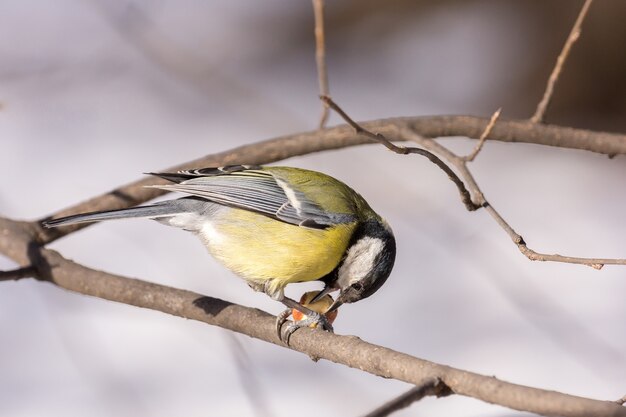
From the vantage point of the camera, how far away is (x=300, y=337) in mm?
1737

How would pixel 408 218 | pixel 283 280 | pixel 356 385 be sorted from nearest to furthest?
pixel 283 280, pixel 356 385, pixel 408 218

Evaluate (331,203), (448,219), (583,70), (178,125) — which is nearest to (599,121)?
(583,70)

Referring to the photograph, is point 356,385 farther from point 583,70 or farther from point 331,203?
point 583,70

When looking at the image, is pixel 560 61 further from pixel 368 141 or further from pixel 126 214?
pixel 126 214

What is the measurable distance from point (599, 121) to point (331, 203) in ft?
9.81

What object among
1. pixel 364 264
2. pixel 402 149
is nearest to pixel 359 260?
pixel 364 264

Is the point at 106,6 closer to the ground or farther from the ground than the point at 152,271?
farther from the ground

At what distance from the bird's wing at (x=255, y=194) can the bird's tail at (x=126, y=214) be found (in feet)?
0.19

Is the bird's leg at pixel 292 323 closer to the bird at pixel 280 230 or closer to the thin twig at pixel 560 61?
the bird at pixel 280 230

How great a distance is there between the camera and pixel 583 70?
4609mm

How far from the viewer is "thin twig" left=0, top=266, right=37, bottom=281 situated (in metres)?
1.89

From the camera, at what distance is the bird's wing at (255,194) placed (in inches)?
81.5

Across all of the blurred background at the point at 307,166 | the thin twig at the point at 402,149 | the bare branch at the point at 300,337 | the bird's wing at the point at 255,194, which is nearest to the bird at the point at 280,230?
the bird's wing at the point at 255,194

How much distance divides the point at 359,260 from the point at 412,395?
2.79 feet
